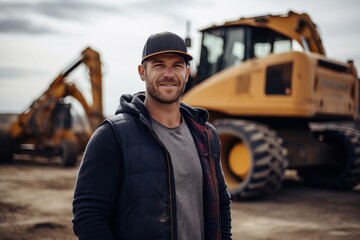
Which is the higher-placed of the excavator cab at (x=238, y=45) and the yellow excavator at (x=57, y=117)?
the excavator cab at (x=238, y=45)

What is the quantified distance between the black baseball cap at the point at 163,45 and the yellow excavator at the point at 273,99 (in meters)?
4.14

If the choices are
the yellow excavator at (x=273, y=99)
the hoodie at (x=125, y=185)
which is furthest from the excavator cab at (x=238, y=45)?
the hoodie at (x=125, y=185)

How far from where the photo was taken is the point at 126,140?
183 cm

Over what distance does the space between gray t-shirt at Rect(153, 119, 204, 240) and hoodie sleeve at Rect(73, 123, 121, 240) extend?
27 centimetres

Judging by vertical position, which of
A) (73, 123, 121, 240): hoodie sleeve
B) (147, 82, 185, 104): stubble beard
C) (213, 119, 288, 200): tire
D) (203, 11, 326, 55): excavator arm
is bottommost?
(213, 119, 288, 200): tire

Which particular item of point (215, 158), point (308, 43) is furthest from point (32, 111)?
point (215, 158)

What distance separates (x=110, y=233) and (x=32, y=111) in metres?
12.3

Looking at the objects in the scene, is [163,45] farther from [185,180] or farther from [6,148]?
[6,148]

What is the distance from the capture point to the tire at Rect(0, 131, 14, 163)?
12516mm

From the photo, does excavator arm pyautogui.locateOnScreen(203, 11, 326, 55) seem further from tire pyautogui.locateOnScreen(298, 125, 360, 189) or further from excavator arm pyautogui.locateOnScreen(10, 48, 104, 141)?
excavator arm pyautogui.locateOnScreen(10, 48, 104, 141)

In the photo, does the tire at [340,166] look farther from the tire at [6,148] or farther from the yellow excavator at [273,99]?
the tire at [6,148]

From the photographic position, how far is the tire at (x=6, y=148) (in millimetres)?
12516

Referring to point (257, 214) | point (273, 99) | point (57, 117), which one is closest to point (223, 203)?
point (257, 214)

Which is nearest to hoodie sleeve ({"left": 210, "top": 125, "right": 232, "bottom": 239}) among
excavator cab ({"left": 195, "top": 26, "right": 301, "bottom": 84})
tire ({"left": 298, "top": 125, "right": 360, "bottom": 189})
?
excavator cab ({"left": 195, "top": 26, "right": 301, "bottom": 84})
